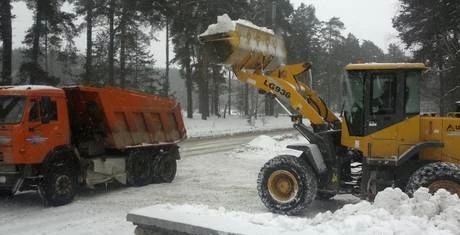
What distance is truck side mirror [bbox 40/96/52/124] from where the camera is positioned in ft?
37.0

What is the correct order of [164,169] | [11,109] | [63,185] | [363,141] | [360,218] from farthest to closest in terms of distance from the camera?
[164,169], [63,185], [11,109], [363,141], [360,218]

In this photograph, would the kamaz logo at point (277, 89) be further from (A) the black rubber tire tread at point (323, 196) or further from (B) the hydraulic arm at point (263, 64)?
(A) the black rubber tire tread at point (323, 196)

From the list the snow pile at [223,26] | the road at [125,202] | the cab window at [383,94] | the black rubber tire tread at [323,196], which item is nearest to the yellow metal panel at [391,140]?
the cab window at [383,94]

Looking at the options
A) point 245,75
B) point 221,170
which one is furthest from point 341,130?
point 221,170

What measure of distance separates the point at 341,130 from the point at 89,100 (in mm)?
5932

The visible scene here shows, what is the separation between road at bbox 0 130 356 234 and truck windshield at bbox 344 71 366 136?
1847 millimetres

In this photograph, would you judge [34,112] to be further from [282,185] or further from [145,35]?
[145,35]

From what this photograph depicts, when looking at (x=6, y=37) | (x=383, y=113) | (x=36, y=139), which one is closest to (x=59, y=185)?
(x=36, y=139)

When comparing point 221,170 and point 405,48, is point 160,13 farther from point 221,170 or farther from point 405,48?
point 221,170

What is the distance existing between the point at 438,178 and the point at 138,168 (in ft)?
25.0

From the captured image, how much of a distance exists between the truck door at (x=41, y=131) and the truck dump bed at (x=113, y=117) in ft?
4.20

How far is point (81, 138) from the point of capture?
13.3m

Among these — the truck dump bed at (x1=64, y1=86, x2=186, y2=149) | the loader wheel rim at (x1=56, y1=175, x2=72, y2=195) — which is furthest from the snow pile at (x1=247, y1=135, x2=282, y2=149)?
the loader wheel rim at (x1=56, y1=175, x2=72, y2=195)

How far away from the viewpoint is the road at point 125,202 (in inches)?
371
